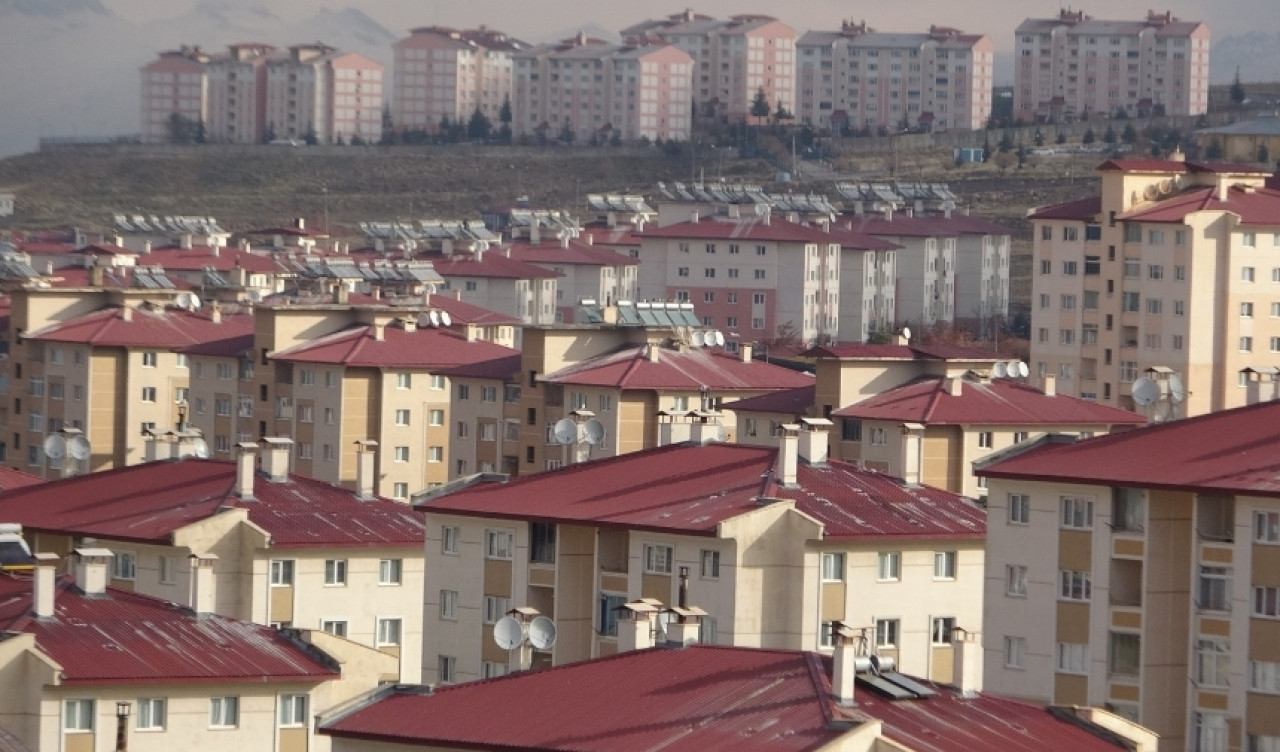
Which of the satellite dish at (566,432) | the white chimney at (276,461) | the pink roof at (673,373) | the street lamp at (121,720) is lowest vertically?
the street lamp at (121,720)

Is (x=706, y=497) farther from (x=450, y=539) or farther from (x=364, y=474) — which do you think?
(x=364, y=474)

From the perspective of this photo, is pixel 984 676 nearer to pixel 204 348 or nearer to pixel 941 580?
pixel 941 580

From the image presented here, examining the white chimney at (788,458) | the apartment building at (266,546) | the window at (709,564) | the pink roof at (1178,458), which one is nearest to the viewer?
the pink roof at (1178,458)

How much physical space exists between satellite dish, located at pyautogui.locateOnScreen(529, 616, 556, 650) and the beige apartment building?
4.97 meters

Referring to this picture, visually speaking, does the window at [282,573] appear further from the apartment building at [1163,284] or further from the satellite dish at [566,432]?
the apartment building at [1163,284]

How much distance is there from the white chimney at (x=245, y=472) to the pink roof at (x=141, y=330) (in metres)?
34.6

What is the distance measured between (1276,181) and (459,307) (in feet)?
97.1

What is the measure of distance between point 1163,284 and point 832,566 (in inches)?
2078

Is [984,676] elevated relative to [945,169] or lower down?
lower down

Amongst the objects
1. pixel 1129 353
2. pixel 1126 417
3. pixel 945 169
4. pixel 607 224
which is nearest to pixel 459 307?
pixel 1129 353

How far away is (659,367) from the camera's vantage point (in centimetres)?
6950

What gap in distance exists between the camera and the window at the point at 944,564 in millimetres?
42594

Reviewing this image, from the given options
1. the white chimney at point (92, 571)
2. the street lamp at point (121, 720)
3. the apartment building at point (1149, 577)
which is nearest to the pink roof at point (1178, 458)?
the apartment building at point (1149, 577)

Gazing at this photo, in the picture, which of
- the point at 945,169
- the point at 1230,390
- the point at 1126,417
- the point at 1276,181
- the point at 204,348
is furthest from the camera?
the point at 945,169
